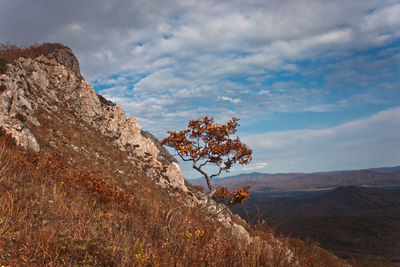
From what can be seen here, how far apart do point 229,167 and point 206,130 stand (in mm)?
2653

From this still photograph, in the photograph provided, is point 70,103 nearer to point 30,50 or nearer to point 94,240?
point 30,50

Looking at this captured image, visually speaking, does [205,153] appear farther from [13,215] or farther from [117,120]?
[117,120]

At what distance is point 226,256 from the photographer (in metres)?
4.15

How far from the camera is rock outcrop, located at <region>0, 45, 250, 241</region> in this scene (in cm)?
1745

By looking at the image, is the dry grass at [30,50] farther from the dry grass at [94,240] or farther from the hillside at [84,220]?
the dry grass at [94,240]

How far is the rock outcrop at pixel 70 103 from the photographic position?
1745 centimetres

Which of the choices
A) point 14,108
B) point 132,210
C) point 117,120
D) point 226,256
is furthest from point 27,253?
point 117,120

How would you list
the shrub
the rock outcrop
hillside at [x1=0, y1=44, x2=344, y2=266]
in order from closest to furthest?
hillside at [x1=0, y1=44, x2=344, y2=266] → the rock outcrop → the shrub

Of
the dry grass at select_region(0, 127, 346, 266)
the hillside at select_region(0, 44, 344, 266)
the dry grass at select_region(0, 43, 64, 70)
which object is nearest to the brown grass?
the dry grass at select_region(0, 43, 64, 70)

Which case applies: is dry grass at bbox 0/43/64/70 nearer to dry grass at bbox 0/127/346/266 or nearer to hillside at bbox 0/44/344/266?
hillside at bbox 0/44/344/266

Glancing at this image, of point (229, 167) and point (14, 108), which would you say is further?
point (14, 108)

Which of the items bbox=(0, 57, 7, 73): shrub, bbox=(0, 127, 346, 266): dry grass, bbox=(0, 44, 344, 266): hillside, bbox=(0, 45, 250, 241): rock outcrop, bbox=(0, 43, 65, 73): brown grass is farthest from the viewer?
bbox=(0, 43, 65, 73): brown grass

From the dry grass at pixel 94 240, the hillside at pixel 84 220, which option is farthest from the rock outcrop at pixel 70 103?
the dry grass at pixel 94 240

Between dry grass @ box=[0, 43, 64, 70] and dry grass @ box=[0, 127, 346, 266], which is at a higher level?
dry grass @ box=[0, 43, 64, 70]
